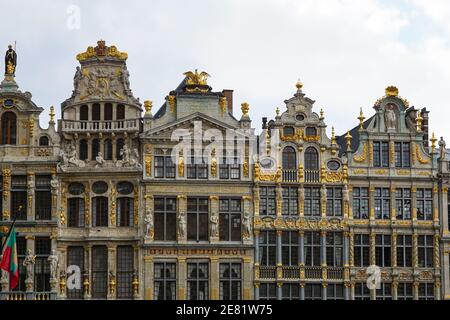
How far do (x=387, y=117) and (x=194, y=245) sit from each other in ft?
36.8

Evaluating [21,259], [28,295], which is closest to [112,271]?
[28,295]

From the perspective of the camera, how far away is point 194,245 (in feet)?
172

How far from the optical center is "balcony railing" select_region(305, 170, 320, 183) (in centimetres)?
5384

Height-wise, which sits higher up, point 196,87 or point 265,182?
point 196,87

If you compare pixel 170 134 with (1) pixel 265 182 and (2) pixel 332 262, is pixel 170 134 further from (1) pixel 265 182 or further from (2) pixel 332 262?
(2) pixel 332 262

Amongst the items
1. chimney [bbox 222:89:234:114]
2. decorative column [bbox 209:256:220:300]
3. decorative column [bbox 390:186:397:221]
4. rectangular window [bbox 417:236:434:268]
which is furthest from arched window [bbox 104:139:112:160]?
rectangular window [bbox 417:236:434:268]

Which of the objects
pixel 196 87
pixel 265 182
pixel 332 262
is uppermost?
pixel 196 87

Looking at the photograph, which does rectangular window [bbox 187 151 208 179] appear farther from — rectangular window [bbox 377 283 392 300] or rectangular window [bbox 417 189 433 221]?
rectangular window [bbox 417 189 433 221]

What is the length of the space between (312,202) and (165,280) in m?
7.78

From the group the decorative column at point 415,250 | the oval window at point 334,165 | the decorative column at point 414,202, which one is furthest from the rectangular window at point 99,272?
the decorative column at point 414,202

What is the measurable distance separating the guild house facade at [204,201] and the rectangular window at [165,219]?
0.15 ft

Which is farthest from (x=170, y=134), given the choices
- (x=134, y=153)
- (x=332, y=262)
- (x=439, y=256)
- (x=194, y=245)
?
(x=439, y=256)

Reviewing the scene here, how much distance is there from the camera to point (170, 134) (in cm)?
5331

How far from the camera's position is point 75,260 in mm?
52250
